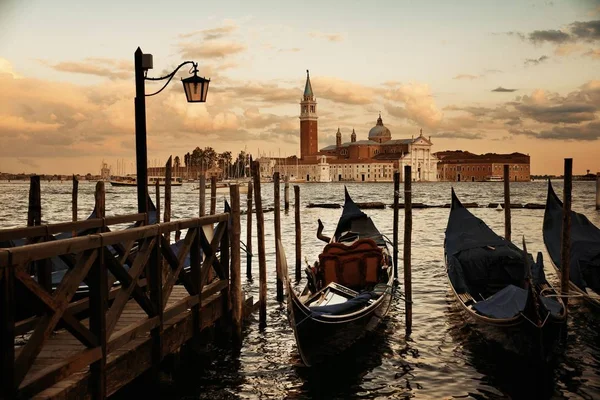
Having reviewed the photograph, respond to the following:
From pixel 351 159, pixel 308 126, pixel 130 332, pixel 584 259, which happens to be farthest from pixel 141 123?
pixel 308 126

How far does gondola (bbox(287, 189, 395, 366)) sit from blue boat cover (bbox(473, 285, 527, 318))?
3.81ft

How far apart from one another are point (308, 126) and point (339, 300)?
121 m

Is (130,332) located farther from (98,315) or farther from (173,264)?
(173,264)

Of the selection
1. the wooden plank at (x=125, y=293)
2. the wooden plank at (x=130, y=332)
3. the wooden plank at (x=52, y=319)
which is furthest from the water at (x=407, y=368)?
the wooden plank at (x=52, y=319)

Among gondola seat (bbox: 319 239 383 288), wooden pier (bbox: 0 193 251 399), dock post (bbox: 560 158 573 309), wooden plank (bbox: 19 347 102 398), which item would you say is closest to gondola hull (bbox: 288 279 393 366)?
wooden pier (bbox: 0 193 251 399)

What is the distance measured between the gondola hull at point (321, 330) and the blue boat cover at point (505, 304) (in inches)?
46.8

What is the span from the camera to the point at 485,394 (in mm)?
6156

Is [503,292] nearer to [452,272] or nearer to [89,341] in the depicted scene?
[452,272]

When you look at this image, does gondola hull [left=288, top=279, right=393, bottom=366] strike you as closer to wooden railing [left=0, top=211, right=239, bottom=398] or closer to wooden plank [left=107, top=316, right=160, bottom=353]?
wooden railing [left=0, top=211, right=239, bottom=398]

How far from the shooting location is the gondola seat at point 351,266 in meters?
8.73

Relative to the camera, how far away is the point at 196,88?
23.0 ft

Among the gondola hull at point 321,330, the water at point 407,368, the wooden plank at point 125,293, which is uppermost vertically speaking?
the wooden plank at point 125,293

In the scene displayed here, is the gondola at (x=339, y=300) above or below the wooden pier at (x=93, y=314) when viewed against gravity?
below

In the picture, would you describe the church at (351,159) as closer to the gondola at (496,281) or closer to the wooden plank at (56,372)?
the gondola at (496,281)
